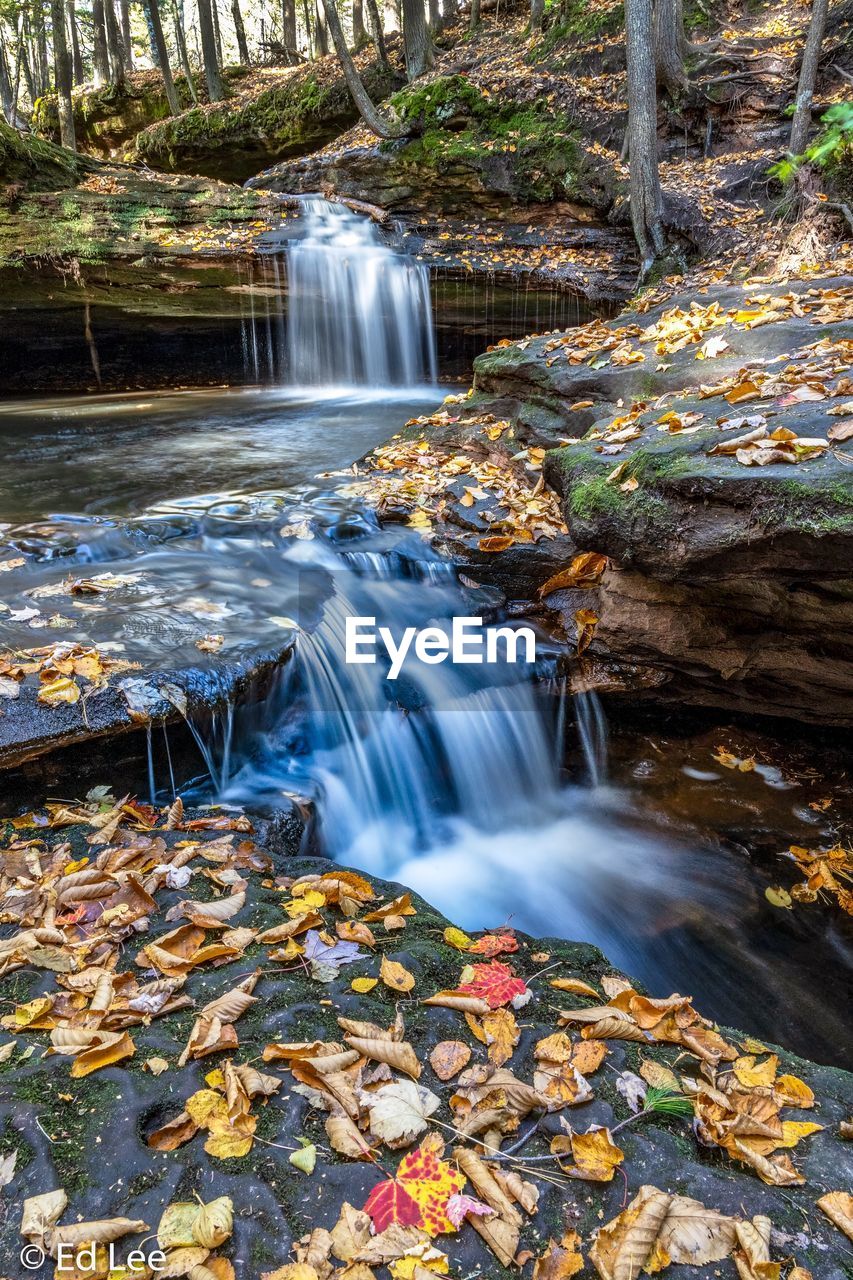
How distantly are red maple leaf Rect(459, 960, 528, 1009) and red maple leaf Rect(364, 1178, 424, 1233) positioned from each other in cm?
66

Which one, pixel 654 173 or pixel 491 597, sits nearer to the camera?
pixel 491 597

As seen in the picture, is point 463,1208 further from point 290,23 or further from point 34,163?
point 290,23

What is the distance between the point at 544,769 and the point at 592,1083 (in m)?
2.85

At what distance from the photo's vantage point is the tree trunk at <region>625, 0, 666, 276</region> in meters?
9.23

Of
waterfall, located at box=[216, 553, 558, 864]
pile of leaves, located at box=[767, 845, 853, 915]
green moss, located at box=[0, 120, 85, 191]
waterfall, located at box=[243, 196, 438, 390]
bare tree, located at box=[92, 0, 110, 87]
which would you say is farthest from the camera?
bare tree, located at box=[92, 0, 110, 87]

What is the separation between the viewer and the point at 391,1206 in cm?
153

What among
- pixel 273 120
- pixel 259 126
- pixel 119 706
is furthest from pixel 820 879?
pixel 259 126

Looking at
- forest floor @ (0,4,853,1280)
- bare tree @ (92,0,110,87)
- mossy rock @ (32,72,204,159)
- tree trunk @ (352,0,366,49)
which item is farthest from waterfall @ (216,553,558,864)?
bare tree @ (92,0,110,87)

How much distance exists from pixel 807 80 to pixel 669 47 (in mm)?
3701

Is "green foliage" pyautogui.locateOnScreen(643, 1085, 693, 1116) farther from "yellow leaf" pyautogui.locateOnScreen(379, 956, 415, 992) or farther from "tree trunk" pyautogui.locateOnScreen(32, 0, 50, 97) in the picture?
"tree trunk" pyautogui.locateOnScreen(32, 0, 50, 97)

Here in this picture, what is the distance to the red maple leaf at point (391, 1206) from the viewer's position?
1.51 metres

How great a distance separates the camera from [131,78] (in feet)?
82.8

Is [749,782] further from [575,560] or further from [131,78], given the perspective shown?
[131,78]

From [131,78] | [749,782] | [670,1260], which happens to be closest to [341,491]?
[749,782]
